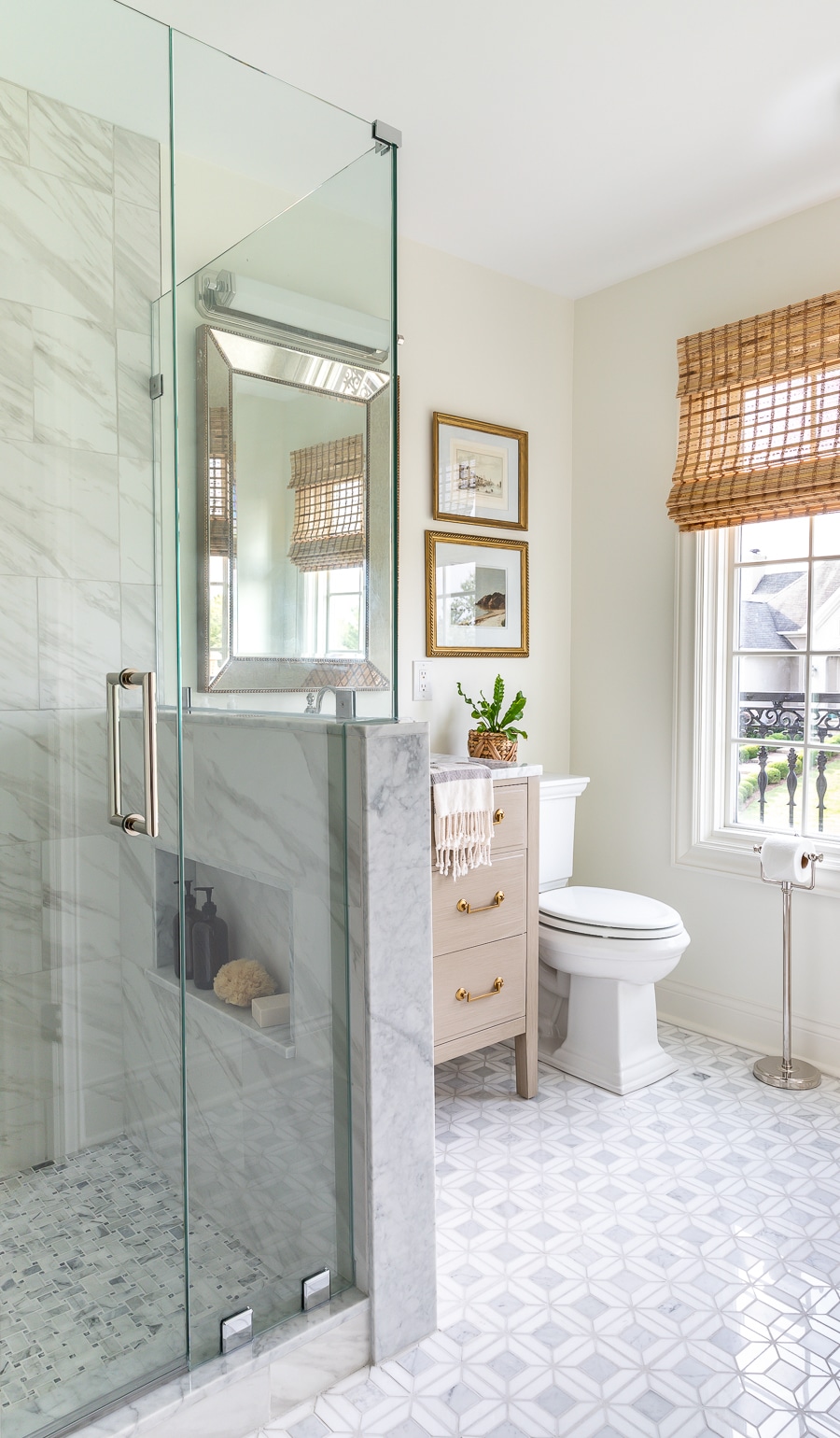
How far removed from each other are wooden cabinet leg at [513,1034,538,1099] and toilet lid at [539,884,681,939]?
0.32 metres

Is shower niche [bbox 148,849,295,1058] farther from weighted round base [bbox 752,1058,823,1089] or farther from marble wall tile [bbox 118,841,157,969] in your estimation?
weighted round base [bbox 752,1058,823,1089]

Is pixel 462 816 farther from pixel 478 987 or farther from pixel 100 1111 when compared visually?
pixel 100 1111

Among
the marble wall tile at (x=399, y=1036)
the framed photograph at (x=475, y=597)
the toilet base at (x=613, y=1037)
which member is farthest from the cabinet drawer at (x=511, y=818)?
the marble wall tile at (x=399, y=1036)

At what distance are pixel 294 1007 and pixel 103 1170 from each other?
1.27 ft

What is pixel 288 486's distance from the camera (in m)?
1.50

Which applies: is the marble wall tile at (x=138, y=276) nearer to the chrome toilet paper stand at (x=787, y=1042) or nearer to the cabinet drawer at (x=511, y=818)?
the cabinet drawer at (x=511, y=818)

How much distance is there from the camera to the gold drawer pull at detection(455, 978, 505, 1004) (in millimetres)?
2318

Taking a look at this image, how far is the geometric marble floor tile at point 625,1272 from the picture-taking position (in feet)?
4.70

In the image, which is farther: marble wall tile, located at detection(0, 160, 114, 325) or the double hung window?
the double hung window

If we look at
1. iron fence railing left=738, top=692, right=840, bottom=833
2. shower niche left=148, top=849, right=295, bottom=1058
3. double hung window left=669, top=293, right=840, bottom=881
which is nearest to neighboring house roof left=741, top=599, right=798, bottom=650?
double hung window left=669, top=293, right=840, bottom=881

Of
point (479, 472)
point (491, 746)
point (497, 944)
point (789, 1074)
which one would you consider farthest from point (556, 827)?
point (479, 472)

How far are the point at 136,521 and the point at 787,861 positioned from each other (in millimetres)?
2053

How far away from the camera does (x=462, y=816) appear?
2.27 metres

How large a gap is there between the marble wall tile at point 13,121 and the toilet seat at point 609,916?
2116 mm
